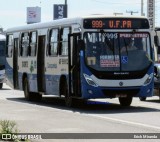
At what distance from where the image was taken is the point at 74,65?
72.6 feet

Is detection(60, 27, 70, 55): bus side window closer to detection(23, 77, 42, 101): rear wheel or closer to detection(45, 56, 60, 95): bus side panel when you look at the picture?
detection(45, 56, 60, 95): bus side panel

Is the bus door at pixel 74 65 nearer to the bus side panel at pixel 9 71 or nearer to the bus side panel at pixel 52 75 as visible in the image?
the bus side panel at pixel 52 75

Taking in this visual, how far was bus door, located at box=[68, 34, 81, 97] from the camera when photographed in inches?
860

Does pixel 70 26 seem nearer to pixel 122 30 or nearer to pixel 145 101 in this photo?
pixel 122 30

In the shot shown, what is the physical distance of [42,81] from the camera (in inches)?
1016

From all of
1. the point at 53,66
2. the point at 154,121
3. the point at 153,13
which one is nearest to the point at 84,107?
the point at 53,66

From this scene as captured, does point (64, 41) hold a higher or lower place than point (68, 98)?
higher

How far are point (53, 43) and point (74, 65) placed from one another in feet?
8.06

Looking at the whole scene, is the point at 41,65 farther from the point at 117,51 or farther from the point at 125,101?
the point at 117,51

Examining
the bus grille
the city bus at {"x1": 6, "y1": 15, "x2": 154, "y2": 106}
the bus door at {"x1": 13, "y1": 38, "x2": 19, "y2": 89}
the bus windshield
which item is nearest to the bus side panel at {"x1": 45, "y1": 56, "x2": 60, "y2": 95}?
the city bus at {"x1": 6, "y1": 15, "x2": 154, "y2": 106}

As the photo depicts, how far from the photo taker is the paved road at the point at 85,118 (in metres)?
15.7

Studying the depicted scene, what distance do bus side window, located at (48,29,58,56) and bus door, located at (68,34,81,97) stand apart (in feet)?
5.49

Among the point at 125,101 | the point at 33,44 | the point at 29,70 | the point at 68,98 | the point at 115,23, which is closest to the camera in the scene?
the point at 115,23

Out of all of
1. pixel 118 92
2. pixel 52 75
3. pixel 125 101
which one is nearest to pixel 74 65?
pixel 118 92
